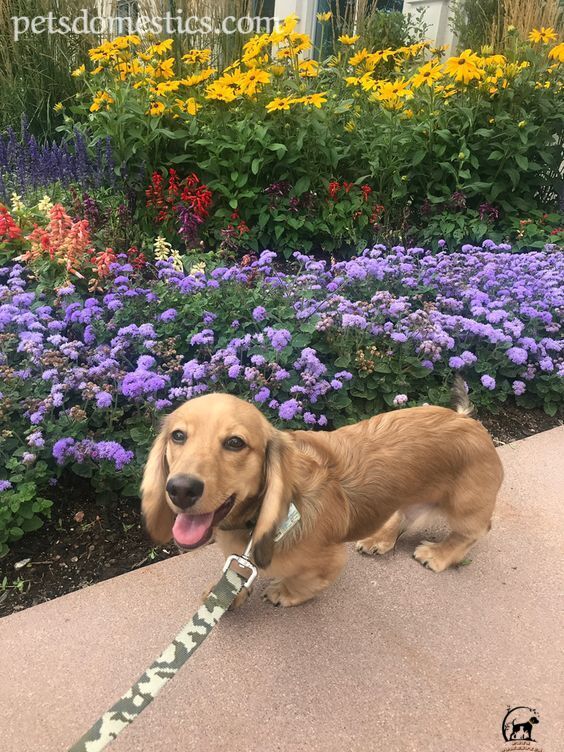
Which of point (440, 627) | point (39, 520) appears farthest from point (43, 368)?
point (440, 627)

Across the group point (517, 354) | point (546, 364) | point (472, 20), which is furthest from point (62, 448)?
point (472, 20)

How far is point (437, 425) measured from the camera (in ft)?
6.84

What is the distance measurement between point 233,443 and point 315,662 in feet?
2.94

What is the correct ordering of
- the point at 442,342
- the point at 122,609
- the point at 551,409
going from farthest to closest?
the point at 551,409
the point at 442,342
the point at 122,609

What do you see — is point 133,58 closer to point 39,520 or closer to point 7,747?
point 39,520

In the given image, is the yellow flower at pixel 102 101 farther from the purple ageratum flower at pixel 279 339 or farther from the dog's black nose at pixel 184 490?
the dog's black nose at pixel 184 490

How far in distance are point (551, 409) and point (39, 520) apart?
298 centimetres

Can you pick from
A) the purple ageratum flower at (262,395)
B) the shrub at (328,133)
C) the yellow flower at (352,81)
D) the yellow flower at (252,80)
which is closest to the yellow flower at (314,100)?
the shrub at (328,133)

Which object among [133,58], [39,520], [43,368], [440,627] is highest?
[133,58]

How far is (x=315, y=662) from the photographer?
6.03ft

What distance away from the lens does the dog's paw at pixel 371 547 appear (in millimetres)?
2340

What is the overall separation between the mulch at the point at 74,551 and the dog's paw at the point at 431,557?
3.43 feet

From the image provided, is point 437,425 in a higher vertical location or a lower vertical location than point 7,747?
higher

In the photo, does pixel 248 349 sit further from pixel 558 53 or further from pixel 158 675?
pixel 558 53
